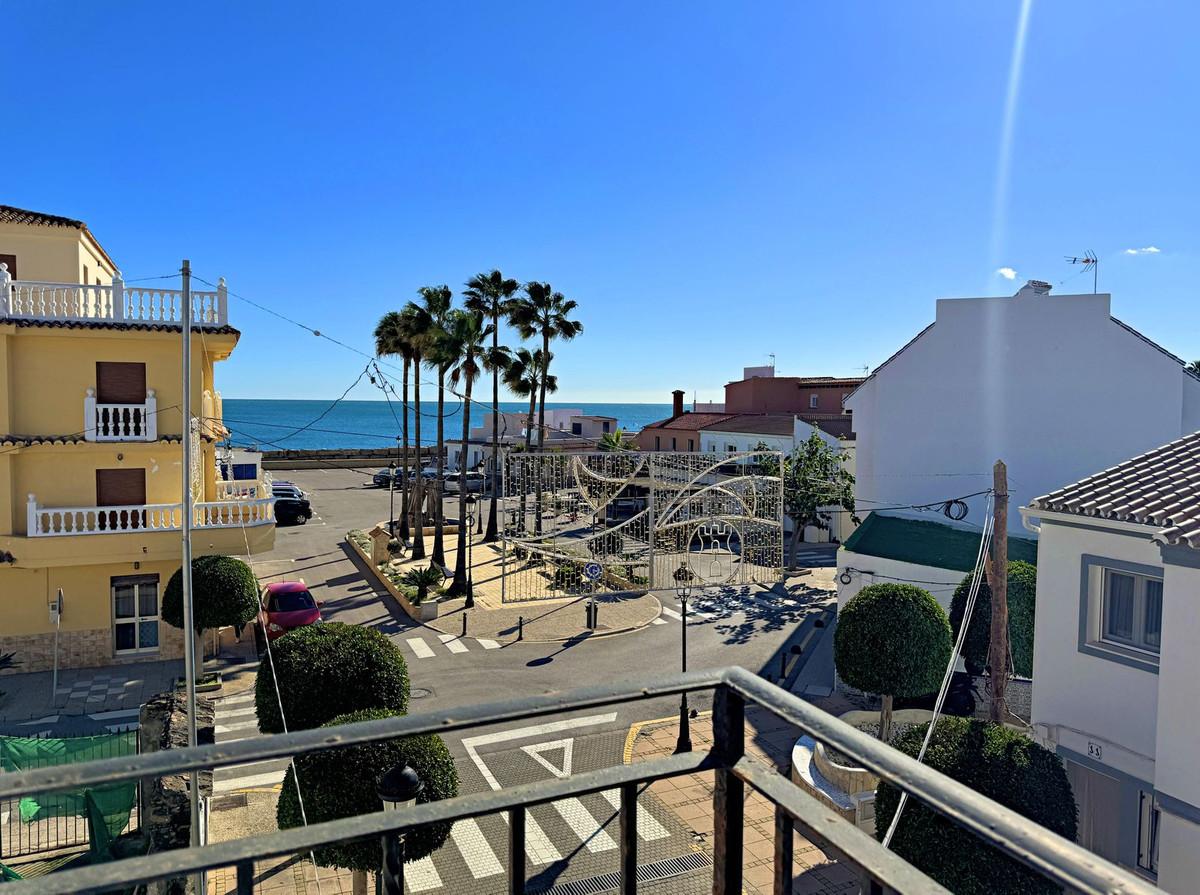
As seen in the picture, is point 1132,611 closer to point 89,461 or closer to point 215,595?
point 215,595

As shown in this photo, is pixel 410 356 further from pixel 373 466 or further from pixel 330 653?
pixel 373 466

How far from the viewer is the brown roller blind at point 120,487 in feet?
62.6

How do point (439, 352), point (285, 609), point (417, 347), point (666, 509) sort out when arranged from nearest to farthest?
point (666, 509)
point (285, 609)
point (439, 352)
point (417, 347)

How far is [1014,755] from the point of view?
936 cm

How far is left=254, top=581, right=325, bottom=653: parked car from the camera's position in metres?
20.4

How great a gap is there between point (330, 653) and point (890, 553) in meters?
14.2

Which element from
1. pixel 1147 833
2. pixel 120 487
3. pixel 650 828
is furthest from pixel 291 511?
pixel 1147 833

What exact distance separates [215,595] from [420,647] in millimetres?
5449

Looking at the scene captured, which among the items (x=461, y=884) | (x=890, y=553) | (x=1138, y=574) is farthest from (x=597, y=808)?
(x=890, y=553)

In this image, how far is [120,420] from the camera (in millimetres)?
18641

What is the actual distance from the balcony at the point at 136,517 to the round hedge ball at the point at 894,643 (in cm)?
1398

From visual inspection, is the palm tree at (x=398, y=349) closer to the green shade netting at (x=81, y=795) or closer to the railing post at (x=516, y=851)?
the green shade netting at (x=81, y=795)

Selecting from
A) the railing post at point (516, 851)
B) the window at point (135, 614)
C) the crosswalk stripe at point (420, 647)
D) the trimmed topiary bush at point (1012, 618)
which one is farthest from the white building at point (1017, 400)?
the railing post at point (516, 851)

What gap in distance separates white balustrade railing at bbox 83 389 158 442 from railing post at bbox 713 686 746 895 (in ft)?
65.6
